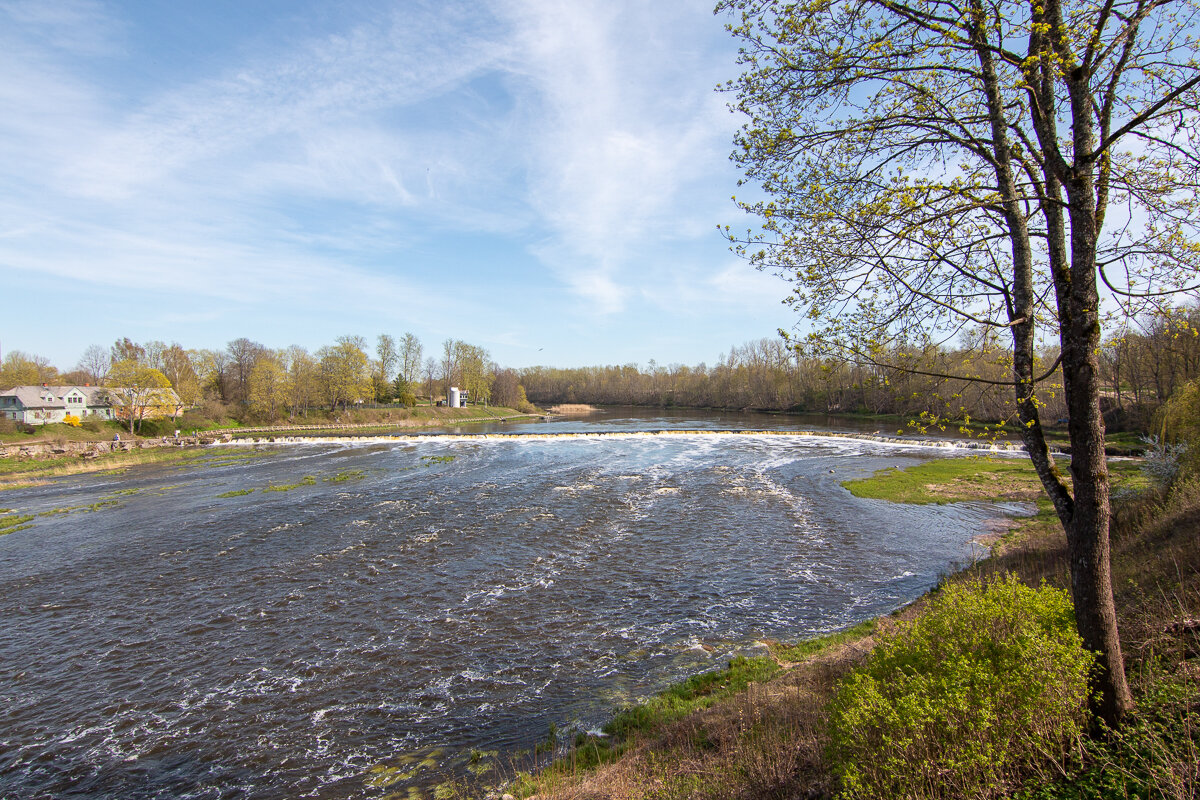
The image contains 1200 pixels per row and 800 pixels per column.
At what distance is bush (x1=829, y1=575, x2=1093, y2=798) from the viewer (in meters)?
4.23

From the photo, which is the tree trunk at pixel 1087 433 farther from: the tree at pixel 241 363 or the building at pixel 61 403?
the tree at pixel 241 363

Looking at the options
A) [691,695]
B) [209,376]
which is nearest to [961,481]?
[691,695]

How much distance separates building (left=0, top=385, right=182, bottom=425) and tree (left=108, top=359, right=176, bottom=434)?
0.62 ft

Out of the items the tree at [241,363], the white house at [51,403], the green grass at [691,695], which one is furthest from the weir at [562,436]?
the green grass at [691,695]

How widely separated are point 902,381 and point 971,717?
11.1 ft

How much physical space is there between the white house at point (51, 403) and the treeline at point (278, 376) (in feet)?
8.65

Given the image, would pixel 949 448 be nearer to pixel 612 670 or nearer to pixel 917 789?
pixel 612 670

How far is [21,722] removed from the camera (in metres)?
9.18

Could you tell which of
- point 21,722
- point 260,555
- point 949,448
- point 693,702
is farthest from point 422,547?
point 949,448

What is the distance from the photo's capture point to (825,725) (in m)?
5.92

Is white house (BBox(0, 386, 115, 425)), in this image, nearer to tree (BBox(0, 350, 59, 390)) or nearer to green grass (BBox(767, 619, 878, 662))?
tree (BBox(0, 350, 59, 390))

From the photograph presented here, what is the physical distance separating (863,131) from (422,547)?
16.9m

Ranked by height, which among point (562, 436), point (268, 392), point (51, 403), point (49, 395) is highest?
point (268, 392)

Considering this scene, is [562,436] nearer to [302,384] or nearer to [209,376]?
[302,384]
